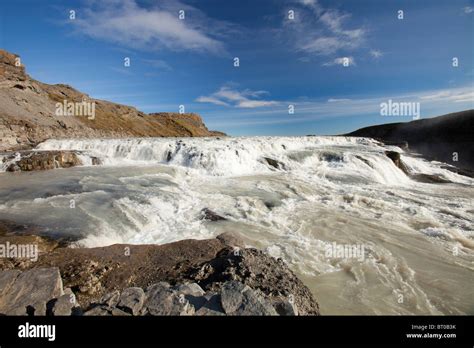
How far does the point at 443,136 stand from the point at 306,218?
52.3 m

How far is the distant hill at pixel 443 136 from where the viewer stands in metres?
40.1

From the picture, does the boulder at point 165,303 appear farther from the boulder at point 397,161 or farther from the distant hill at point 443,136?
the distant hill at point 443,136

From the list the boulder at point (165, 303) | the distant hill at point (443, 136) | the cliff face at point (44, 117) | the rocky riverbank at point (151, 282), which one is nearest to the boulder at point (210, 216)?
the rocky riverbank at point (151, 282)

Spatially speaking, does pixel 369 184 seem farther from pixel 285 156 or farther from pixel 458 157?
pixel 458 157

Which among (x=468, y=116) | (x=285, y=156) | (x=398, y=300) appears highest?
(x=468, y=116)

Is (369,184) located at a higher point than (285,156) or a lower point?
lower

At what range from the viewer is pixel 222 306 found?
3039 millimetres

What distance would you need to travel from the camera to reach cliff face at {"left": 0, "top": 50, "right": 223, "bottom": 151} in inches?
1048

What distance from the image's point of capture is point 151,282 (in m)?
4.54

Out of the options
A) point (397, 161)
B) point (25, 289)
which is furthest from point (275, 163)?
point (25, 289)

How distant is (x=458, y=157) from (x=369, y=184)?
33083 millimetres

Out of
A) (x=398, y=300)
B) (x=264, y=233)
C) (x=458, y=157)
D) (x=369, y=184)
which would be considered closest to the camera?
(x=398, y=300)
